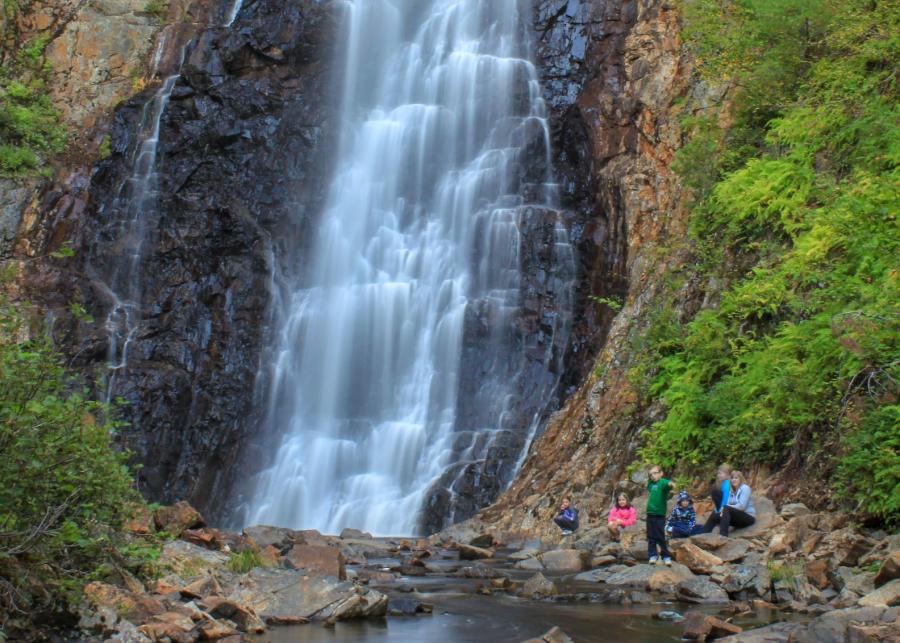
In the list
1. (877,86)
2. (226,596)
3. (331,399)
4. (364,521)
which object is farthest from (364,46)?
(226,596)

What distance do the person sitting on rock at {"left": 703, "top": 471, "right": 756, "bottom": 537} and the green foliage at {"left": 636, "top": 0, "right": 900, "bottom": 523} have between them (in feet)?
4.09

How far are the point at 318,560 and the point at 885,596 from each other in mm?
6958

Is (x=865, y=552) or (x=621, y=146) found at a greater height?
(x=621, y=146)

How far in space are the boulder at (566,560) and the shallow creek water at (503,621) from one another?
149cm

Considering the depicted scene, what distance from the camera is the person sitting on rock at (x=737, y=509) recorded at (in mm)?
13586

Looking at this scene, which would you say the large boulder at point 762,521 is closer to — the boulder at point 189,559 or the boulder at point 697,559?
the boulder at point 697,559

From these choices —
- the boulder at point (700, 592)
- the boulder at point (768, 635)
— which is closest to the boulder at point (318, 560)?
the boulder at point (700, 592)

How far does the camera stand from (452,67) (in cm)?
3481

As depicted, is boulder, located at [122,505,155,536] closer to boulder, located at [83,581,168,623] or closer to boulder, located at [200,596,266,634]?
boulder, located at [83,581,168,623]

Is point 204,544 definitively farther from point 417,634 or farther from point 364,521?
point 364,521

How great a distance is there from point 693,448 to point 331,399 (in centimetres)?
1457

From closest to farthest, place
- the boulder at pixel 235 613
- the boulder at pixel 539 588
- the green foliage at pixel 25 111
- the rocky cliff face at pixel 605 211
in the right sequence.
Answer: the boulder at pixel 235 613 → the boulder at pixel 539 588 → the rocky cliff face at pixel 605 211 → the green foliage at pixel 25 111

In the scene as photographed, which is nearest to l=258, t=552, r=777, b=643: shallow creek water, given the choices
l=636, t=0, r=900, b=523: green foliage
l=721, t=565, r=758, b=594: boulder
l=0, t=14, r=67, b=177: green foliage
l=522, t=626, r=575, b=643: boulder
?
l=522, t=626, r=575, b=643: boulder

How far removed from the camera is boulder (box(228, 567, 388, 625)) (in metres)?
10.2
